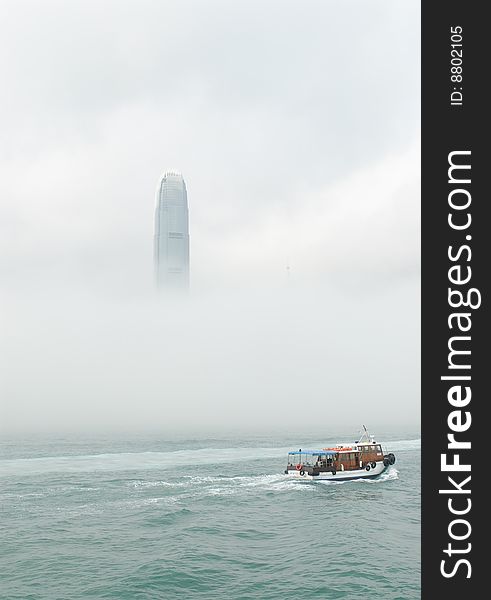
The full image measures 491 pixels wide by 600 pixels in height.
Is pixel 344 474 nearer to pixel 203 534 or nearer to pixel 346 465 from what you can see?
pixel 346 465

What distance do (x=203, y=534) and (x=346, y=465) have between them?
29021 millimetres

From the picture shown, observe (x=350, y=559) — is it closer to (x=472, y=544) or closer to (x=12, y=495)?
(x=472, y=544)

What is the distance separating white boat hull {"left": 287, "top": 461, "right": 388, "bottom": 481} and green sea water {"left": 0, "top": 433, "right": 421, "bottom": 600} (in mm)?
838

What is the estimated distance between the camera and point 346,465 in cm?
6100

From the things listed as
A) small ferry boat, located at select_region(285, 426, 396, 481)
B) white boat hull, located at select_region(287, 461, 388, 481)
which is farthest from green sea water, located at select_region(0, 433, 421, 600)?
Answer: small ferry boat, located at select_region(285, 426, 396, 481)

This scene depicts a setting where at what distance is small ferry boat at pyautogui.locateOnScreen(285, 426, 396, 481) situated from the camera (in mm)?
58219

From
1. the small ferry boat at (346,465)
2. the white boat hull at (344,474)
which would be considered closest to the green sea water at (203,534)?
the white boat hull at (344,474)

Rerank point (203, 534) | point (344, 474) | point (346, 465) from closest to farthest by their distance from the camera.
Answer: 1. point (203, 534)
2. point (344, 474)
3. point (346, 465)

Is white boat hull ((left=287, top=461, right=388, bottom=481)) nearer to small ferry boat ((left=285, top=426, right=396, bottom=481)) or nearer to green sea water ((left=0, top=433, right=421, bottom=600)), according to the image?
small ferry boat ((left=285, top=426, right=396, bottom=481))

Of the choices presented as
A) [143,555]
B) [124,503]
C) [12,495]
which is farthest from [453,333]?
[12,495]

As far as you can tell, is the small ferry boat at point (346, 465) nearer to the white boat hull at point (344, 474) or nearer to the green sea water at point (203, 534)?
the white boat hull at point (344, 474)

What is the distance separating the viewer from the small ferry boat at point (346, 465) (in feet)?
191

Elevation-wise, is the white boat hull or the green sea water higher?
the green sea water

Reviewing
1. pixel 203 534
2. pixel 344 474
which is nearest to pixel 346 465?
pixel 344 474
